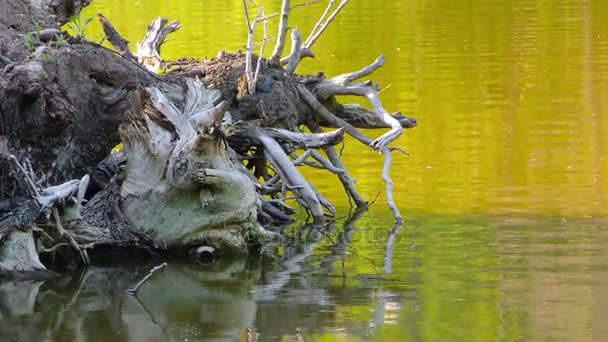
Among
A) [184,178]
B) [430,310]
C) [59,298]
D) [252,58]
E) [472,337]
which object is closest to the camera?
[472,337]

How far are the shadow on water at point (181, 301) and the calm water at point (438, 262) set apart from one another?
0.06ft

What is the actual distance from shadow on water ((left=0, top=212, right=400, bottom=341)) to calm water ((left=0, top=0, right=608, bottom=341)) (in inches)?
0.7

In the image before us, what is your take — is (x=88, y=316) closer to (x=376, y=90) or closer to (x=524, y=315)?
(x=524, y=315)

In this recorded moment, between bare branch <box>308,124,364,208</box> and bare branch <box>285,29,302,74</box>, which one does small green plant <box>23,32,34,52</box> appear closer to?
bare branch <box>285,29,302,74</box>

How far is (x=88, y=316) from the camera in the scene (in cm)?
948

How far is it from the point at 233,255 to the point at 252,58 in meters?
2.23

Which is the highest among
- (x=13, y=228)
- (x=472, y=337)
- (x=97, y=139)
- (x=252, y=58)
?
(x=252, y=58)


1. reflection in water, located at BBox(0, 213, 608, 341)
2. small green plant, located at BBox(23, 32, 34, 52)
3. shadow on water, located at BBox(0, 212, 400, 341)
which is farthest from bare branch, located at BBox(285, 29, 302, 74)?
small green plant, located at BBox(23, 32, 34, 52)

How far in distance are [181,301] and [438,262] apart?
77.6 inches

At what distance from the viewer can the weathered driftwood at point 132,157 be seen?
1066 centimetres

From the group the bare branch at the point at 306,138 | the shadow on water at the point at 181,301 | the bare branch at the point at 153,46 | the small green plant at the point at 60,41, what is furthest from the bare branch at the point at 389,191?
the small green plant at the point at 60,41

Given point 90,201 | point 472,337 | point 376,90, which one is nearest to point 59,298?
point 90,201

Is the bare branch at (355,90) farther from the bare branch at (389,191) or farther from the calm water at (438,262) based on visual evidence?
the calm water at (438,262)

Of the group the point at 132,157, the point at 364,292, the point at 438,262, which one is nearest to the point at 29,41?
the point at 132,157
